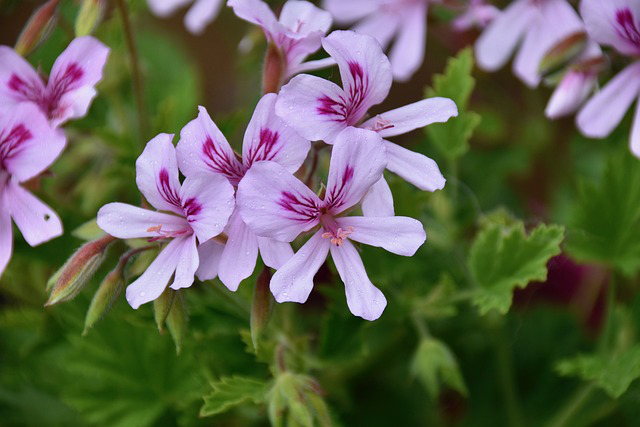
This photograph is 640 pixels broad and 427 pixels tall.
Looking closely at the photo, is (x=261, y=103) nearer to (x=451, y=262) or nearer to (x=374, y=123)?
(x=374, y=123)

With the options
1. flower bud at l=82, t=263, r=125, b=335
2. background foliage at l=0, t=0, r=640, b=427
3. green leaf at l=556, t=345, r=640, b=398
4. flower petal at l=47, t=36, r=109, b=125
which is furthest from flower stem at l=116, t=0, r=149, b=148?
green leaf at l=556, t=345, r=640, b=398

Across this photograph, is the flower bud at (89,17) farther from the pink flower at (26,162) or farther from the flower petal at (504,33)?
the flower petal at (504,33)

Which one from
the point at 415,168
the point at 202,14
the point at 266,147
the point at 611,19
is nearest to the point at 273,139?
the point at 266,147

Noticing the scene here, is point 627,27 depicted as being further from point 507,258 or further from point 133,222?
point 133,222

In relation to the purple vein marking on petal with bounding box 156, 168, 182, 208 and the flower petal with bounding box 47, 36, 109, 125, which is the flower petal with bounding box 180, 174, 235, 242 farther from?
the flower petal with bounding box 47, 36, 109, 125

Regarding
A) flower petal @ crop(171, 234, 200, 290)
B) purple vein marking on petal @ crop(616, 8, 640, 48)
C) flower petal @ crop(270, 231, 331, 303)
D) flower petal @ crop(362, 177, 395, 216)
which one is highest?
purple vein marking on petal @ crop(616, 8, 640, 48)

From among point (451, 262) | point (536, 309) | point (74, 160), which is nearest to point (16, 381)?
point (74, 160)

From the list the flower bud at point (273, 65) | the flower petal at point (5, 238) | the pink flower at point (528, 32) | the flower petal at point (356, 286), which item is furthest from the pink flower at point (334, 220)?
the pink flower at point (528, 32)

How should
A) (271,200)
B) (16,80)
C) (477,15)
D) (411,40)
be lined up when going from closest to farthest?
(271,200) → (16,80) → (477,15) → (411,40)
